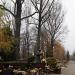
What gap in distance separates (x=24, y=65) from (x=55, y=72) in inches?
184

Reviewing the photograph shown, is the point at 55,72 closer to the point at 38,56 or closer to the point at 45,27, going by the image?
the point at 38,56

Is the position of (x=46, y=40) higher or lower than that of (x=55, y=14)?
lower

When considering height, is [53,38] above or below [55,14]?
below

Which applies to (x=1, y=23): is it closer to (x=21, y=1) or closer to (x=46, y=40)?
(x=21, y=1)

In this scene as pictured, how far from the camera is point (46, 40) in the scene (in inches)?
2402

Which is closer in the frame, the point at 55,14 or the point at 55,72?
the point at 55,72

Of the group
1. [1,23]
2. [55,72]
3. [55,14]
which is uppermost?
[55,14]

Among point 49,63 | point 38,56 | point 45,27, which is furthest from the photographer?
point 45,27

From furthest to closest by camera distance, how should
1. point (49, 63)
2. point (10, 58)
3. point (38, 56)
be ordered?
point (10, 58), point (49, 63), point (38, 56)

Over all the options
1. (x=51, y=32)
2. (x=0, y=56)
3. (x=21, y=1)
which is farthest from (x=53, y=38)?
(x=21, y=1)

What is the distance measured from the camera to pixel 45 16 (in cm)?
4072

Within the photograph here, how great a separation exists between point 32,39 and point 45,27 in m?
3.77

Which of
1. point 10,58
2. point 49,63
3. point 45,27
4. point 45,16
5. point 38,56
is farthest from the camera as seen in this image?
point 45,27

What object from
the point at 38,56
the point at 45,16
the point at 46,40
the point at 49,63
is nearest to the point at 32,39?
the point at 46,40
